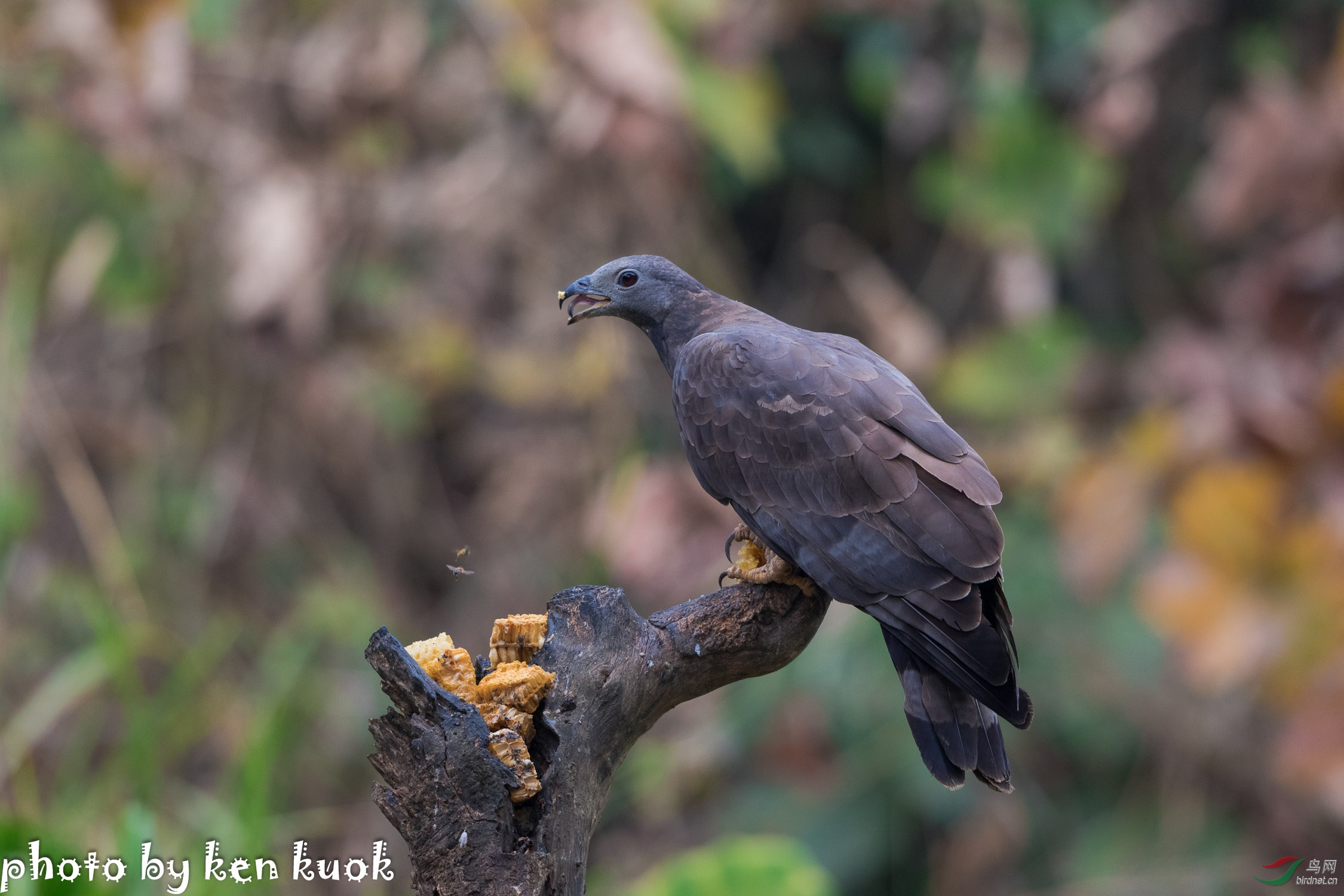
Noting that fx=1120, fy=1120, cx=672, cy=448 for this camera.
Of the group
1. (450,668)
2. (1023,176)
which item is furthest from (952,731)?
(1023,176)

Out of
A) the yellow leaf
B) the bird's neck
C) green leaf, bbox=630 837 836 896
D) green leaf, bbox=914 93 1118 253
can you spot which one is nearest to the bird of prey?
the bird's neck

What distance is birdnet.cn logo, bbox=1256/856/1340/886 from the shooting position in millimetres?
3359

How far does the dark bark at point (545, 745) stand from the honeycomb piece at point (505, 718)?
3 centimetres

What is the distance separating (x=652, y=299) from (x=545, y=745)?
126 centimetres

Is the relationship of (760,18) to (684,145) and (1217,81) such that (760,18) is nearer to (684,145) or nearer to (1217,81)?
(684,145)

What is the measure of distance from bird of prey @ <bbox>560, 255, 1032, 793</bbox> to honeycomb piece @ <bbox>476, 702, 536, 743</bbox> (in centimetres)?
61

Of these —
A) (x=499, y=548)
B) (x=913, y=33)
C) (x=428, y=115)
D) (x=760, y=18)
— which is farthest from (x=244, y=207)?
(x=913, y=33)

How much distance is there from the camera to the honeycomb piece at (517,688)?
1.65 m

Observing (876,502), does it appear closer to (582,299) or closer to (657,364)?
(582,299)

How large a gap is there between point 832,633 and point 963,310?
6.31ft

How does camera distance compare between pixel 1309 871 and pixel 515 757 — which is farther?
pixel 1309 871

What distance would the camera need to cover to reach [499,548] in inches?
210

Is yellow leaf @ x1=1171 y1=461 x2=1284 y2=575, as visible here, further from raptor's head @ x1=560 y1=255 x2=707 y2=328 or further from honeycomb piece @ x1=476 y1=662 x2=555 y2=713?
honeycomb piece @ x1=476 y1=662 x2=555 y2=713

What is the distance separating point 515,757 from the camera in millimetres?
1598
